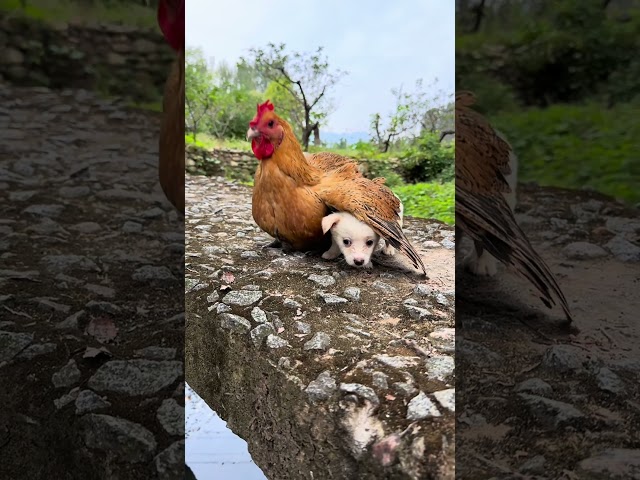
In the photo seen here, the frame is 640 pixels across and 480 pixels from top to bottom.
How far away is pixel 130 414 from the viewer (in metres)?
0.49

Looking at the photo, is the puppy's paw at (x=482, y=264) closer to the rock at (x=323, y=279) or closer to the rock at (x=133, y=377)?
the rock at (x=133, y=377)

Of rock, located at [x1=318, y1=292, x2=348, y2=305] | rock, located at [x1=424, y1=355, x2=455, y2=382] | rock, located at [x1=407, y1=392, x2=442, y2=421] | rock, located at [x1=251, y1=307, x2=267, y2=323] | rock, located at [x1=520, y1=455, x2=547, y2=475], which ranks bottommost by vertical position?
rock, located at [x1=407, y1=392, x2=442, y2=421]

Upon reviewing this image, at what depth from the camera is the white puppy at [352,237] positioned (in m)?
1.30

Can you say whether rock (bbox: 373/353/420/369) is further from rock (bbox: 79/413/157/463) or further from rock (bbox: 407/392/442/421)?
rock (bbox: 79/413/157/463)

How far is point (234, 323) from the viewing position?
3.61 ft

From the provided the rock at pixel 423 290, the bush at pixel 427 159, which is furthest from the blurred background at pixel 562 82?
the bush at pixel 427 159

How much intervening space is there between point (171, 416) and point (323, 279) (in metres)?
0.80

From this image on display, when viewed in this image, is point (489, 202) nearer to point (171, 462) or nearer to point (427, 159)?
point (171, 462)

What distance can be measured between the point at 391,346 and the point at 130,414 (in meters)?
0.58

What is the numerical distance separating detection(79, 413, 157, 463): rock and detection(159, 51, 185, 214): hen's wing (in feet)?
0.70

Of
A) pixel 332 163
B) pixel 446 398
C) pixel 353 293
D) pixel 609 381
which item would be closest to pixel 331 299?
pixel 353 293

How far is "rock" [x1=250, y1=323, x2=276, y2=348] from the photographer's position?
102 centimetres

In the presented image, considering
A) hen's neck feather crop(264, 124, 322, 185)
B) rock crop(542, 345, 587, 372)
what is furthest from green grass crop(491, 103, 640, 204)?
hen's neck feather crop(264, 124, 322, 185)

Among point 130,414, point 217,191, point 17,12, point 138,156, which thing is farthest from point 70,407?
point 217,191
